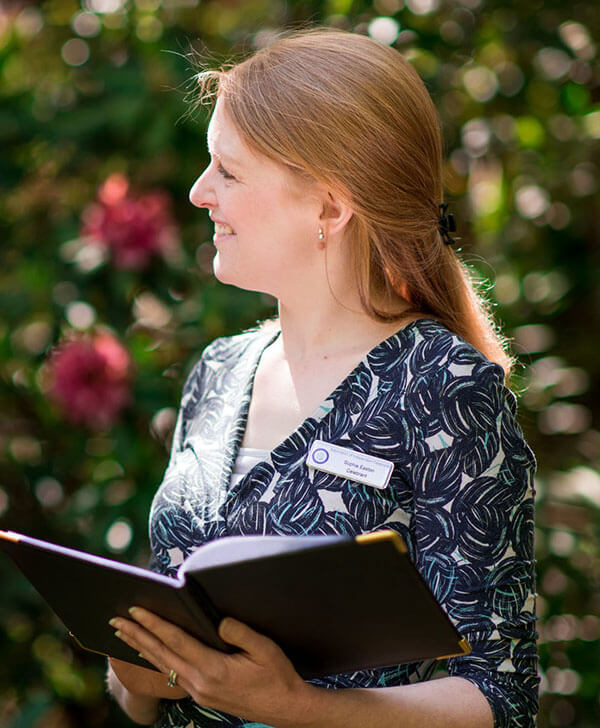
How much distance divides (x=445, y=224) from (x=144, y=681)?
2.66 ft

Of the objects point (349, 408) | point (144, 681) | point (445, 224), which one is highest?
point (445, 224)

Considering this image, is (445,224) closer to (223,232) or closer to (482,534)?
(223,232)

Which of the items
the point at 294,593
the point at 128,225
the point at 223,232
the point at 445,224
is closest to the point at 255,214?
the point at 223,232

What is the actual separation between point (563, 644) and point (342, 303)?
1375mm

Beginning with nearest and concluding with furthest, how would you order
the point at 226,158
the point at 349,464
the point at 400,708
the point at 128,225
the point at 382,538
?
the point at 382,538 < the point at 400,708 < the point at 349,464 < the point at 226,158 < the point at 128,225

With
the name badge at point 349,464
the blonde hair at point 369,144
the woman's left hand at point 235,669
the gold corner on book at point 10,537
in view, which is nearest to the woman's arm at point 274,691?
the woman's left hand at point 235,669

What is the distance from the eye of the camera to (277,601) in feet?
3.42

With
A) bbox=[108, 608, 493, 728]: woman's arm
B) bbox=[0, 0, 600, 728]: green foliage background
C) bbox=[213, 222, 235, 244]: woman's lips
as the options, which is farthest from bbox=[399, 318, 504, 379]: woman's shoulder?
bbox=[0, 0, 600, 728]: green foliage background

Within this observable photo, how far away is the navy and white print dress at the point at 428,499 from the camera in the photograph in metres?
1.22

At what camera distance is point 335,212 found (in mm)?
1410

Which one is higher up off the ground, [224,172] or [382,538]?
[224,172]

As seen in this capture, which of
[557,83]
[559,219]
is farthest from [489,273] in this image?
[557,83]

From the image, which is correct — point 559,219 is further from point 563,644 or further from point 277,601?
point 277,601

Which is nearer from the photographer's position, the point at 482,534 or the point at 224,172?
the point at 482,534
